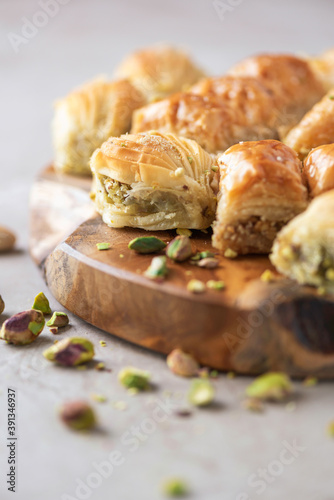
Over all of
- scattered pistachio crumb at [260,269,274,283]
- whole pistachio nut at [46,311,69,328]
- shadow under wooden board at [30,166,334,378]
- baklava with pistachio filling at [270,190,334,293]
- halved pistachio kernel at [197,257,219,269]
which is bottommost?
whole pistachio nut at [46,311,69,328]

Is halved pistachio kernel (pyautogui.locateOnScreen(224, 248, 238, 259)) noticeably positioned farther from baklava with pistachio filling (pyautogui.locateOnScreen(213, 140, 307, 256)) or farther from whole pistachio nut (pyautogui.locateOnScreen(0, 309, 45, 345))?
whole pistachio nut (pyautogui.locateOnScreen(0, 309, 45, 345))

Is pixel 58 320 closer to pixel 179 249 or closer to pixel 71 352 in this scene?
pixel 71 352

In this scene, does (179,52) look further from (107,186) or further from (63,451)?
Result: (63,451)

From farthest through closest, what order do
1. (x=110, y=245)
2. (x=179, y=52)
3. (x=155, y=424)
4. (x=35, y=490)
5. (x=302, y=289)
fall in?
(x=179, y=52), (x=110, y=245), (x=302, y=289), (x=155, y=424), (x=35, y=490)

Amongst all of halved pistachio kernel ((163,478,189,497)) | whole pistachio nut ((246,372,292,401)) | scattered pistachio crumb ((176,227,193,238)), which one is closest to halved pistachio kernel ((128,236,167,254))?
scattered pistachio crumb ((176,227,193,238))

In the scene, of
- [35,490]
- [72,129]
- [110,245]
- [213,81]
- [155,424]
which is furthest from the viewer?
[72,129]

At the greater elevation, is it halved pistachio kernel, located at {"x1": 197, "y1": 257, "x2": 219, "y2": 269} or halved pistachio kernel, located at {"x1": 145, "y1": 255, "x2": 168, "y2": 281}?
halved pistachio kernel, located at {"x1": 145, "y1": 255, "x2": 168, "y2": 281}

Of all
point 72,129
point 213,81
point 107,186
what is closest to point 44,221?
point 72,129

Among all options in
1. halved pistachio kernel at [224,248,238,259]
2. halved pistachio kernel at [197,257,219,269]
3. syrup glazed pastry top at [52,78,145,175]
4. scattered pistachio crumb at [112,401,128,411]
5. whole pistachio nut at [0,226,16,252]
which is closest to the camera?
scattered pistachio crumb at [112,401,128,411]

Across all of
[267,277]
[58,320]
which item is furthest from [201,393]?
[58,320]
